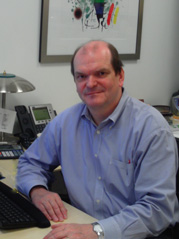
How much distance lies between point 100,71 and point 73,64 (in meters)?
0.16

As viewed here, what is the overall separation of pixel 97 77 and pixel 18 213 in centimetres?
63

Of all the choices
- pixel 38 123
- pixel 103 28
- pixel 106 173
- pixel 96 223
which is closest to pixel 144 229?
pixel 96 223

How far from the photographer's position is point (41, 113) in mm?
2578

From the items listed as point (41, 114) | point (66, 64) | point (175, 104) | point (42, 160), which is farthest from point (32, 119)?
point (175, 104)

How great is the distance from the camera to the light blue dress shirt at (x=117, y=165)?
1450 millimetres

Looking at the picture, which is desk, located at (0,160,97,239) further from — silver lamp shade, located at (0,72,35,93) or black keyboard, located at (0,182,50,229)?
silver lamp shade, located at (0,72,35,93)

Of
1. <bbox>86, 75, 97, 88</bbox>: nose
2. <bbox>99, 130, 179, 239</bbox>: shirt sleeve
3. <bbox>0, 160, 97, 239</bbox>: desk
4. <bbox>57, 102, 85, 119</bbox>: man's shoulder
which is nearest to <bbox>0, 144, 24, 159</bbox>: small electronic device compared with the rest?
<bbox>0, 160, 97, 239</bbox>: desk

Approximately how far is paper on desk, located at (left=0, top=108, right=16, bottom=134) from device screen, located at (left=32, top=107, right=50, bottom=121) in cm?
22

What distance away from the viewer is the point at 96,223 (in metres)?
1.40

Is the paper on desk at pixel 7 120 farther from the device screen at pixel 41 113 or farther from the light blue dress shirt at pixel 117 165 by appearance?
the light blue dress shirt at pixel 117 165

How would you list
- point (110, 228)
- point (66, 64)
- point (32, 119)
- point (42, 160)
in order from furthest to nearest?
point (66, 64) < point (32, 119) < point (42, 160) < point (110, 228)

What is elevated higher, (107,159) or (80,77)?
(80,77)

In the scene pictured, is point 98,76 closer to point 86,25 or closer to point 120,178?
point 120,178

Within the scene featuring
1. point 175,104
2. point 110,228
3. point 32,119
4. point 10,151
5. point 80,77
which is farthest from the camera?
point 175,104
